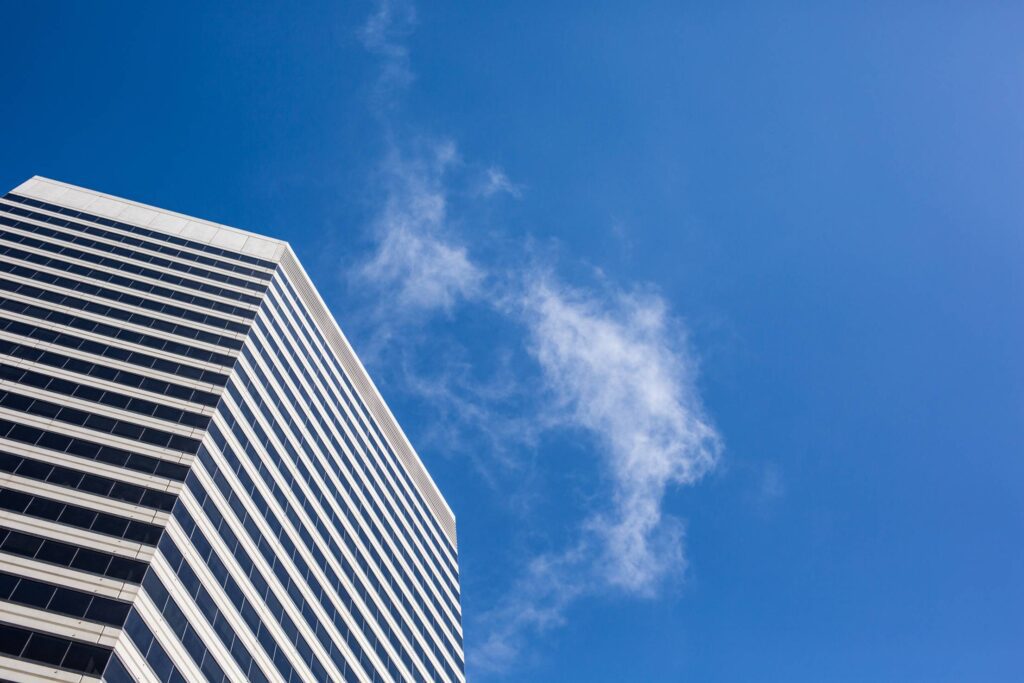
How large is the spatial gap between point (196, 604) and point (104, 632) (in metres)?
6.24

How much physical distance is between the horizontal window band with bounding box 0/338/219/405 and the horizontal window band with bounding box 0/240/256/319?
13.4m

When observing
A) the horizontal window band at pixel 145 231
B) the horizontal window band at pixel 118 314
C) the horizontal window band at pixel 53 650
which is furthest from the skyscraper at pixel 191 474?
the horizontal window band at pixel 145 231

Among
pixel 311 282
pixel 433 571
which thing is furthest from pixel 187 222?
pixel 433 571

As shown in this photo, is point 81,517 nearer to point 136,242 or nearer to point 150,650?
point 150,650

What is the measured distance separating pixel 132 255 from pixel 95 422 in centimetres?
3064

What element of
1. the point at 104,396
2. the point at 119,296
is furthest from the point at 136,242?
the point at 104,396

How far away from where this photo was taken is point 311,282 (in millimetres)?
85312

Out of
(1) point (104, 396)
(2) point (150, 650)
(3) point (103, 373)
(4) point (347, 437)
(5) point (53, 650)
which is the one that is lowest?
(5) point (53, 650)

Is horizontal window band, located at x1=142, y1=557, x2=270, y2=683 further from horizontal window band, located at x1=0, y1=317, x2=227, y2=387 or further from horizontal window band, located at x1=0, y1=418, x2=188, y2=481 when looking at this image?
horizontal window band, located at x1=0, y1=317, x2=227, y2=387

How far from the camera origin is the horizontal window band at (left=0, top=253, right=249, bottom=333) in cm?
6291

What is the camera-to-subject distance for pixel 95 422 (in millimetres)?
47531

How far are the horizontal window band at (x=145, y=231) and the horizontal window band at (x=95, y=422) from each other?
31912 mm

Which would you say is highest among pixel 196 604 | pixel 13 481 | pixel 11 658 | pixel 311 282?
pixel 311 282

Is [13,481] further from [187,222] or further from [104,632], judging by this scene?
[187,222]
